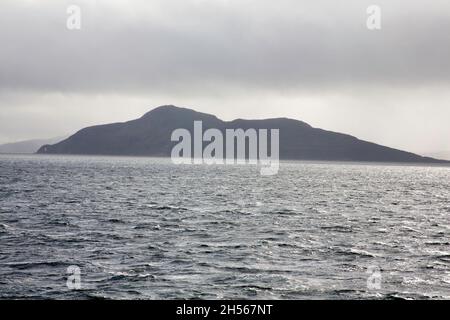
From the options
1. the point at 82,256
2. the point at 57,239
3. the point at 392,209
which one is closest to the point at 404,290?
the point at 82,256

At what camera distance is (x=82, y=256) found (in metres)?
33.6

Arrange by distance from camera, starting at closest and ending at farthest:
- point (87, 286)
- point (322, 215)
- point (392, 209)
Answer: point (87, 286)
point (322, 215)
point (392, 209)

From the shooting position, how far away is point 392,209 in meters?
74.7

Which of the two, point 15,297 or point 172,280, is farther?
point 172,280

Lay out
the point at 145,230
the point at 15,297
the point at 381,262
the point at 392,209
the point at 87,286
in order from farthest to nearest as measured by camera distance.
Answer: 1. the point at 392,209
2. the point at 145,230
3. the point at 381,262
4. the point at 87,286
5. the point at 15,297
